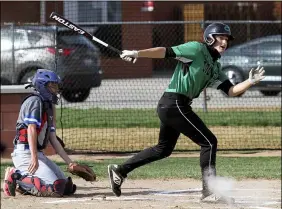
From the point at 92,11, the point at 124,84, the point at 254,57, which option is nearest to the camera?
the point at 124,84

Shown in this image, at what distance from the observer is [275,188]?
384 inches

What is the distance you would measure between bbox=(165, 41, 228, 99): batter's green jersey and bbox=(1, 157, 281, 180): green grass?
2.46 meters

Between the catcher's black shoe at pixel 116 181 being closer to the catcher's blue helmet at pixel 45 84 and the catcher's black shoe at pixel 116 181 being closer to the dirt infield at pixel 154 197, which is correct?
the dirt infield at pixel 154 197

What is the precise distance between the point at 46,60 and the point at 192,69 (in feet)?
26.3

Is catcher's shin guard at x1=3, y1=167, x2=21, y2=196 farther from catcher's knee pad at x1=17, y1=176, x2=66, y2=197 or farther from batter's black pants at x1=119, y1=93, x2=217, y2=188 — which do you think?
batter's black pants at x1=119, y1=93, x2=217, y2=188

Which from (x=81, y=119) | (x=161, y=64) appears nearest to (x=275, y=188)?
Result: (x=81, y=119)

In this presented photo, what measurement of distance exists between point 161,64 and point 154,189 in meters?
7.77

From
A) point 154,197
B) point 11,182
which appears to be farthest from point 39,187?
point 154,197

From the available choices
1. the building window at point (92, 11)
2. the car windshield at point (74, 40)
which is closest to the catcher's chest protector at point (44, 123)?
the building window at point (92, 11)

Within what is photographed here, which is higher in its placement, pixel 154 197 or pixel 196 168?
pixel 154 197

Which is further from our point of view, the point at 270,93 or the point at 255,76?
the point at 270,93

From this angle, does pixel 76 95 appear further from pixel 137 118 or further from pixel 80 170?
pixel 80 170

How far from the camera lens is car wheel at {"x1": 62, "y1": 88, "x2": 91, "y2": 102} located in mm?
15961

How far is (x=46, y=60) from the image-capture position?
52.2 feet
